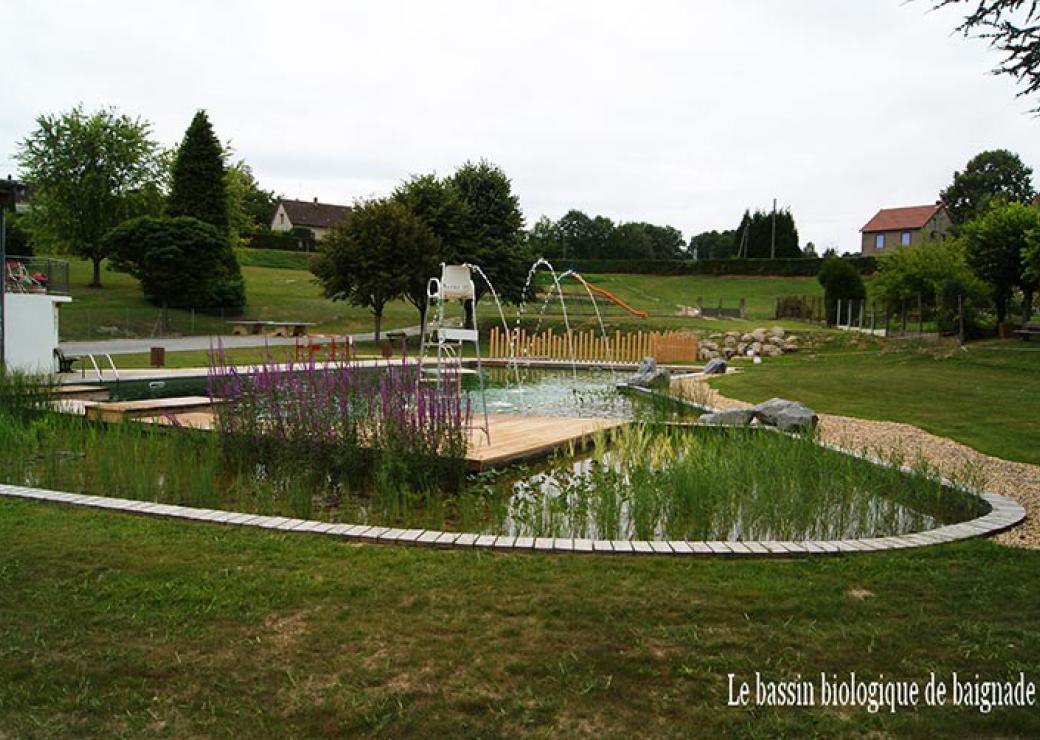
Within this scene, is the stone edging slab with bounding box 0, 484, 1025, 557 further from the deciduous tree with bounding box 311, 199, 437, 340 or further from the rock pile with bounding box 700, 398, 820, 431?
the deciduous tree with bounding box 311, 199, 437, 340

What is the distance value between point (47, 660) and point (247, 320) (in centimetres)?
3345

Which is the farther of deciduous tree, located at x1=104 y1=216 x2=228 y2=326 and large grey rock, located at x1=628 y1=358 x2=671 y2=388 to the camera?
deciduous tree, located at x1=104 y1=216 x2=228 y2=326

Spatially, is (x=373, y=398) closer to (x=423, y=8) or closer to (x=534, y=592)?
(x=534, y=592)

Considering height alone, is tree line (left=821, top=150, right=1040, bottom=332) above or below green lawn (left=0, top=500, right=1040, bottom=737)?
above

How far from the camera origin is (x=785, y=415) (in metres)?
9.10

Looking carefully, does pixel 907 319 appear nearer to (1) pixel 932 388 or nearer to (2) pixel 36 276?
(1) pixel 932 388

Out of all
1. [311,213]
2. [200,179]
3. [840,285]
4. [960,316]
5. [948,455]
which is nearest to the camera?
[948,455]

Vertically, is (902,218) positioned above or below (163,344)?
above

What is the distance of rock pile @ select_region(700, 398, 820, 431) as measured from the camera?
352 inches

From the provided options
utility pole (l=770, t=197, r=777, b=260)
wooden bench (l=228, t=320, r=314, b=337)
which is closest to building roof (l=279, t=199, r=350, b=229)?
utility pole (l=770, t=197, r=777, b=260)

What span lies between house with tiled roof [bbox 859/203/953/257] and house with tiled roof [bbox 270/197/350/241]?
163ft

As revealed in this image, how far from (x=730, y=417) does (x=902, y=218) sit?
222 feet

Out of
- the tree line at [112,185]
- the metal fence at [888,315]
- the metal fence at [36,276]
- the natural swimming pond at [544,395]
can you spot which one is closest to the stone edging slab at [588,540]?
the natural swimming pond at [544,395]

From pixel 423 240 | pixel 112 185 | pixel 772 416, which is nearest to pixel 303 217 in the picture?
pixel 112 185
